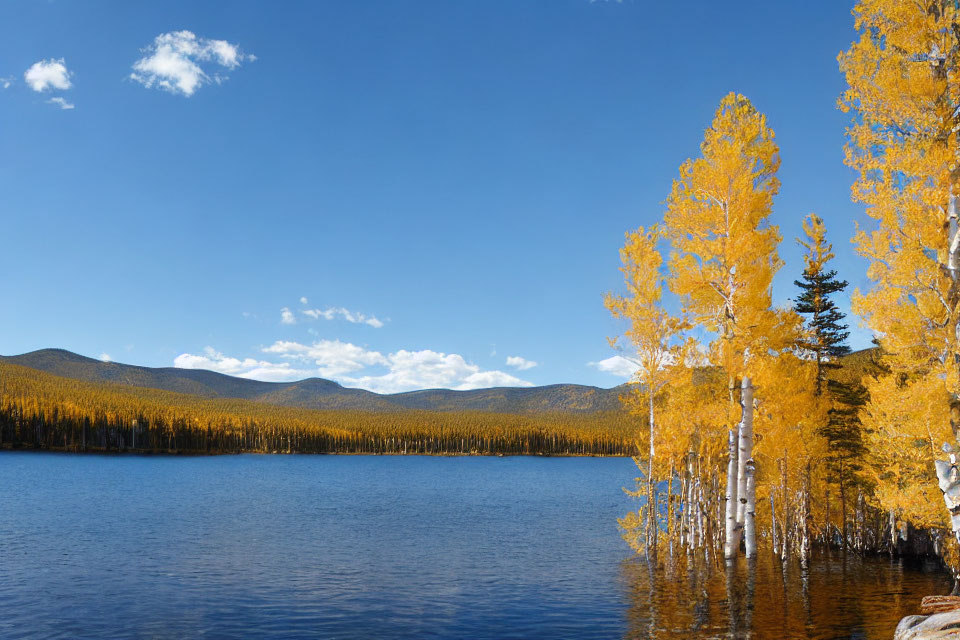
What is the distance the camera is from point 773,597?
75.4 ft

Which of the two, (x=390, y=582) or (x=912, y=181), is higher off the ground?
(x=912, y=181)

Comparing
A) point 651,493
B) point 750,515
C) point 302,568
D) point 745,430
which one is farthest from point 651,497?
point 302,568

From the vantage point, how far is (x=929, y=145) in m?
17.7

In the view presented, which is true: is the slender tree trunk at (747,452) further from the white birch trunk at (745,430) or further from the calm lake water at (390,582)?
the calm lake water at (390,582)

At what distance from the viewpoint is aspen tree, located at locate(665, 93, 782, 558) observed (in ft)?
81.6

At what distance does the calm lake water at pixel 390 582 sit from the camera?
20672 mm

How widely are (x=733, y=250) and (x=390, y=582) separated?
1977 centimetres

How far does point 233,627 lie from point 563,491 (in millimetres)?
72394

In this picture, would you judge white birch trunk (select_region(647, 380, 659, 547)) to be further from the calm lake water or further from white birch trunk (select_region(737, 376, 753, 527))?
white birch trunk (select_region(737, 376, 753, 527))

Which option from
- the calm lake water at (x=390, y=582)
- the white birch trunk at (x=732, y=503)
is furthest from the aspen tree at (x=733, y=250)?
the calm lake water at (x=390, y=582)

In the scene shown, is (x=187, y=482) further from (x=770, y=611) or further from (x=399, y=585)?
(x=770, y=611)

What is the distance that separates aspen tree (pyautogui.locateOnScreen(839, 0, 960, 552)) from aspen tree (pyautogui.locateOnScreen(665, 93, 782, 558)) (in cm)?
617

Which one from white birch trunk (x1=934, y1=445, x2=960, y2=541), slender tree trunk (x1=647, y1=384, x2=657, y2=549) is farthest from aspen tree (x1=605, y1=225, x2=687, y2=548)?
white birch trunk (x1=934, y1=445, x2=960, y2=541)

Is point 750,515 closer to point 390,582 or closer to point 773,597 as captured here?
point 773,597
